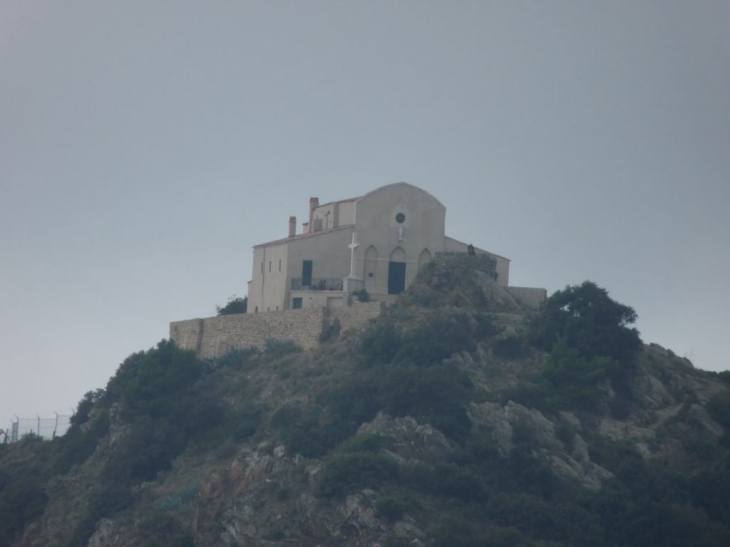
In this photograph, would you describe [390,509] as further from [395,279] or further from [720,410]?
[395,279]

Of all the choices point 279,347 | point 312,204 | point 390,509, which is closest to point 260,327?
point 279,347

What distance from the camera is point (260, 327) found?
69.6 metres

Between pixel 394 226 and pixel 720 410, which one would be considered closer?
pixel 720 410

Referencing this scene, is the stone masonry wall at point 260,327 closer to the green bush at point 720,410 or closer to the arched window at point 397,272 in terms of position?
the arched window at point 397,272

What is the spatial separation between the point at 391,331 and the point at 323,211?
1266 centimetres

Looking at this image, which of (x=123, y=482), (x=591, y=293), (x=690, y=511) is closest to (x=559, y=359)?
(x=591, y=293)

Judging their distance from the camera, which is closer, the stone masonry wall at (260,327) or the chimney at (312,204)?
the stone masonry wall at (260,327)

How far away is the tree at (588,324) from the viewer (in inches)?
2549

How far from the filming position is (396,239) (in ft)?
233

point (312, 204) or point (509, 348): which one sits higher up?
point (312, 204)

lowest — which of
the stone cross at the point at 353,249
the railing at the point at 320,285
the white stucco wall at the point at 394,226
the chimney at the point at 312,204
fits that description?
the railing at the point at 320,285

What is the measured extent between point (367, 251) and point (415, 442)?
49.4 ft

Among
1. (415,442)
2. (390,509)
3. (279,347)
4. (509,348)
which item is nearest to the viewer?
(390,509)

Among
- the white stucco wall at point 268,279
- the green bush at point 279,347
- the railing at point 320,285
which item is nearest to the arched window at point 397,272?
the railing at point 320,285
